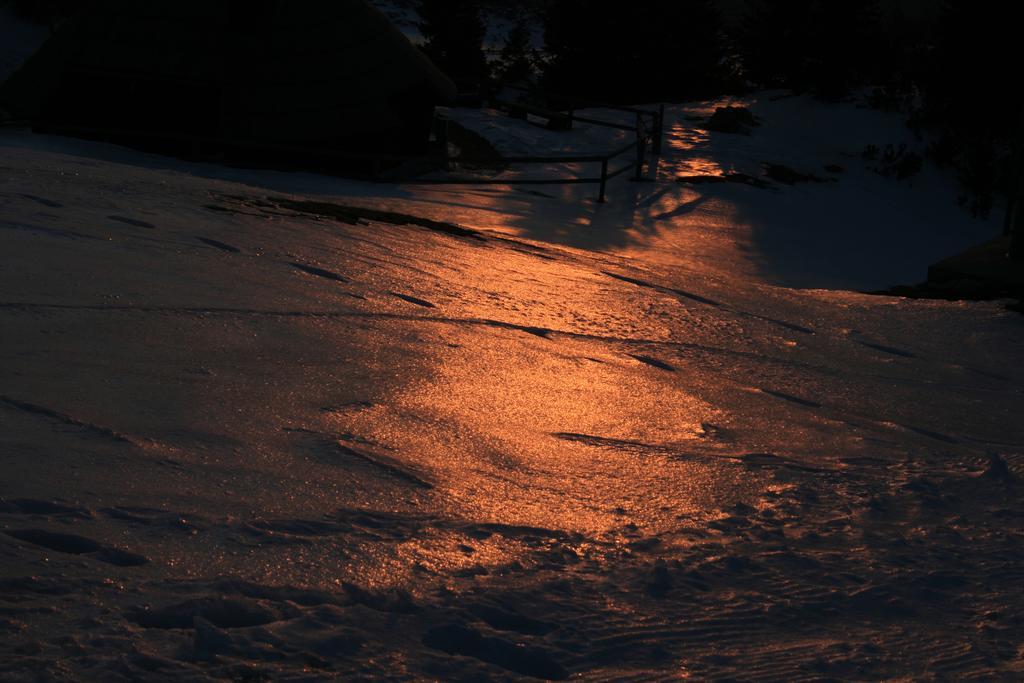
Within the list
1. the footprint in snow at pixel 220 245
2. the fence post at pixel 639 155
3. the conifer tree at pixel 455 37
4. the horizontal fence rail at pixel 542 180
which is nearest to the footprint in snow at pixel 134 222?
the footprint in snow at pixel 220 245

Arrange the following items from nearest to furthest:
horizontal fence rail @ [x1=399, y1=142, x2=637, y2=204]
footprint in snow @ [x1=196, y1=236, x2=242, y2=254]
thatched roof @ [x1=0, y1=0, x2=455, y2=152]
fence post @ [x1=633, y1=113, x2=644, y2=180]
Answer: footprint in snow @ [x1=196, y1=236, x2=242, y2=254], horizontal fence rail @ [x1=399, y1=142, x2=637, y2=204], thatched roof @ [x1=0, y1=0, x2=455, y2=152], fence post @ [x1=633, y1=113, x2=644, y2=180]

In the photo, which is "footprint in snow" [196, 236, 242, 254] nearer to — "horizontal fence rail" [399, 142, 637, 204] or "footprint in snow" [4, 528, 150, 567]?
"footprint in snow" [4, 528, 150, 567]

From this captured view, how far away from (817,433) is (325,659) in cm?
302

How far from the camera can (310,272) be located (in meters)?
6.91

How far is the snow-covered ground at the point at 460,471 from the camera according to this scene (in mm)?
2564

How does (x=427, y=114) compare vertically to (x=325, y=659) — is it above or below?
above

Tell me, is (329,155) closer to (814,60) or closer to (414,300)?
(414,300)

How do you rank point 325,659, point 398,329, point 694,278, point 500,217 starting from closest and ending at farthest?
point 325,659 → point 398,329 → point 694,278 → point 500,217

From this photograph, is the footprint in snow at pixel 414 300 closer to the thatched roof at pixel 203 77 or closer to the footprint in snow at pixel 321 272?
Answer: the footprint in snow at pixel 321 272

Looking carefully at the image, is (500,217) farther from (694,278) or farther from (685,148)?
(685,148)

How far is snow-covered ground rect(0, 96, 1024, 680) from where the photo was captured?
2564 millimetres

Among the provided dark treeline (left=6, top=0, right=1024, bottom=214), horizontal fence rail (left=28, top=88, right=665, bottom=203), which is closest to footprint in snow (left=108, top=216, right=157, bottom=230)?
horizontal fence rail (left=28, top=88, right=665, bottom=203)

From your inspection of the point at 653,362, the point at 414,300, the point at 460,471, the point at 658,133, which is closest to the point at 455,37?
the point at 658,133

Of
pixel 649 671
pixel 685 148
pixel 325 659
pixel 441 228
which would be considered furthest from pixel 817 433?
pixel 685 148
